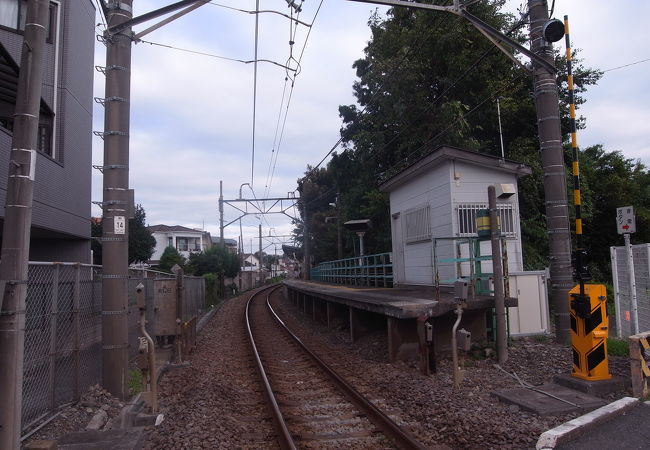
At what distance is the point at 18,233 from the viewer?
3.97 metres

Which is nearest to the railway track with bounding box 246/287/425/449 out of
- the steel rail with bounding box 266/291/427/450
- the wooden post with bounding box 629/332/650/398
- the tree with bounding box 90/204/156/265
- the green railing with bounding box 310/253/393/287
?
the steel rail with bounding box 266/291/427/450

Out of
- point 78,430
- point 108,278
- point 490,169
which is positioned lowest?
point 78,430

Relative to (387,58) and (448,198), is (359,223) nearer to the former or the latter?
(387,58)

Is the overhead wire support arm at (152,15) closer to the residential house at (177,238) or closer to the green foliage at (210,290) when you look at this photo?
the green foliage at (210,290)

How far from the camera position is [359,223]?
824 inches

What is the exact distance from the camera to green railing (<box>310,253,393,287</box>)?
16827mm

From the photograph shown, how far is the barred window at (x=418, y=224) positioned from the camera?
12.9m

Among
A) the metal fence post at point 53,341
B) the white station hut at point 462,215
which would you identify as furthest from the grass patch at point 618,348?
the metal fence post at point 53,341

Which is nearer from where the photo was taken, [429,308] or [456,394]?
[456,394]

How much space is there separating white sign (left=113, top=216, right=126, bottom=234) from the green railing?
366 inches

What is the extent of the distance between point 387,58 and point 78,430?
19408 millimetres

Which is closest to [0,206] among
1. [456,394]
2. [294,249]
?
[456,394]

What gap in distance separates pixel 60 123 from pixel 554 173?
482 inches

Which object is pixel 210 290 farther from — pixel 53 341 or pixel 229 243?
pixel 229 243
